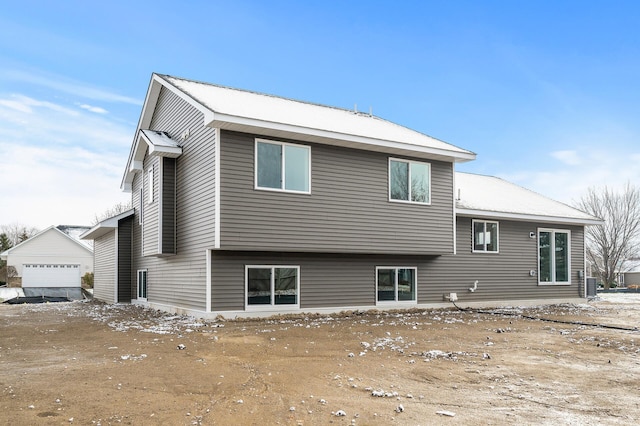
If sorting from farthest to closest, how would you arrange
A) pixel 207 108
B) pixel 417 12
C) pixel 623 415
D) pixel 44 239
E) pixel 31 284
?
pixel 44 239 < pixel 31 284 < pixel 417 12 < pixel 207 108 < pixel 623 415

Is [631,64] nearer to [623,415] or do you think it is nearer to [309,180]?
[309,180]

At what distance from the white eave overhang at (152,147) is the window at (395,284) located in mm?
6673

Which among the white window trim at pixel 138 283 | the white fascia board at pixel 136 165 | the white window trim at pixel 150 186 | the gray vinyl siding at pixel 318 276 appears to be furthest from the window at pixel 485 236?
the white fascia board at pixel 136 165

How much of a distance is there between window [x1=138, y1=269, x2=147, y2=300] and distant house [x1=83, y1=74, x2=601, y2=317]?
35 mm

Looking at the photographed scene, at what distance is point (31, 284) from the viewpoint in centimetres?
3250

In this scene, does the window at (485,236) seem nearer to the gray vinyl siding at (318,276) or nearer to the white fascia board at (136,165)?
the gray vinyl siding at (318,276)

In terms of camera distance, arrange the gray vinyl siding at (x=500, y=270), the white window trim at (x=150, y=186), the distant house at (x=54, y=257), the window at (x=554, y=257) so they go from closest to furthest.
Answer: the white window trim at (x=150, y=186), the gray vinyl siding at (x=500, y=270), the window at (x=554, y=257), the distant house at (x=54, y=257)

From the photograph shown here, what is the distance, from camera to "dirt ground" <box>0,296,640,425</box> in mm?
5070

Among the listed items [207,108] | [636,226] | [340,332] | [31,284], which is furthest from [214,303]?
[636,226]

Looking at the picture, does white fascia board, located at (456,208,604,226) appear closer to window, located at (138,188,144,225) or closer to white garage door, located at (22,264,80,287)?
window, located at (138,188,144,225)

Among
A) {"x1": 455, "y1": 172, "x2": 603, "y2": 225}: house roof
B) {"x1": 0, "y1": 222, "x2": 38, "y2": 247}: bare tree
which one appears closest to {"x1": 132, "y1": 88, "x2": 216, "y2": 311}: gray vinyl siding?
{"x1": 455, "y1": 172, "x2": 603, "y2": 225}: house roof

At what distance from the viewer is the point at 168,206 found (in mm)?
14406

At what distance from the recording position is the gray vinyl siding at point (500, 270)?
1642 cm

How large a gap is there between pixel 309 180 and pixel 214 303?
382 centimetres
